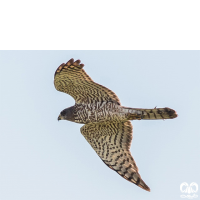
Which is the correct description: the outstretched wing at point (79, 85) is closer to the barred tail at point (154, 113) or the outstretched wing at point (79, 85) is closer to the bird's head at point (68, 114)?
the bird's head at point (68, 114)

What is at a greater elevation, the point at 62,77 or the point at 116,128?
the point at 62,77

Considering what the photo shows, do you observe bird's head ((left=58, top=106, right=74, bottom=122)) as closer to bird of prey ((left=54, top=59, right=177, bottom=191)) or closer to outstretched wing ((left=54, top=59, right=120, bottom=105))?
bird of prey ((left=54, top=59, right=177, bottom=191))

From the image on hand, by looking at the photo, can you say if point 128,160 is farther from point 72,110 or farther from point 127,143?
point 72,110

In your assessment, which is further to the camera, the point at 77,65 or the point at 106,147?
the point at 106,147

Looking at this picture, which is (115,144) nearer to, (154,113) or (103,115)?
(103,115)

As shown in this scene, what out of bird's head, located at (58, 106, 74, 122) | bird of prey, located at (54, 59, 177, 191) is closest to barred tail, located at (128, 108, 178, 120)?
bird of prey, located at (54, 59, 177, 191)

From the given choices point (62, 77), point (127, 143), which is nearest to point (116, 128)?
point (127, 143)
